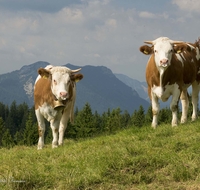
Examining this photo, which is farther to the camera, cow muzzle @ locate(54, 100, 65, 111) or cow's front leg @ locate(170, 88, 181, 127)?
cow's front leg @ locate(170, 88, 181, 127)

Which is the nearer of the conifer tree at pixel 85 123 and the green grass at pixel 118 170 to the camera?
the green grass at pixel 118 170

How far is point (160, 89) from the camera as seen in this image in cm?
1147

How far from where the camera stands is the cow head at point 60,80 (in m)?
10.8

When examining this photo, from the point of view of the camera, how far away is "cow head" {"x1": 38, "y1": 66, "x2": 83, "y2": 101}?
10767mm

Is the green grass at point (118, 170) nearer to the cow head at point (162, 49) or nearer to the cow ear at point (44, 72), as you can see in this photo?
the cow head at point (162, 49)

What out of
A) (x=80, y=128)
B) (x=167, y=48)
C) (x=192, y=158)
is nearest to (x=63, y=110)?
(x=167, y=48)

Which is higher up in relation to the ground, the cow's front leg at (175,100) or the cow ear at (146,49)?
the cow ear at (146,49)

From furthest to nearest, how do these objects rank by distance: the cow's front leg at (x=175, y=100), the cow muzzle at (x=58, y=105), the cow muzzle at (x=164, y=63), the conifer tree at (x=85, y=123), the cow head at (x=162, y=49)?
the conifer tree at (x=85, y=123)
the cow's front leg at (x=175, y=100)
the cow muzzle at (x=58, y=105)
the cow head at (x=162, y=49)
the cow muzzle at (x=164, y=63)

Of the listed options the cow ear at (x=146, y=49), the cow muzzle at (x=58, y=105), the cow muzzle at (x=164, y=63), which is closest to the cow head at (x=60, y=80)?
the cow muzzle at (x=58, y=105)

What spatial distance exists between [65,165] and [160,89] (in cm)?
571

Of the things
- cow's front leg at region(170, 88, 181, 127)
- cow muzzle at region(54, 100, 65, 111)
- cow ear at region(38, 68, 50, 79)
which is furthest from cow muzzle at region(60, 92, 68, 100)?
cow's front leg at region(170, 88, 181, 127)

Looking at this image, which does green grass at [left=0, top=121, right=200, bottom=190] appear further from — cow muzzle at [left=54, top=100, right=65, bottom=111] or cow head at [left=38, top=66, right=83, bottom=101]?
cow muzzle at [left=54, top=100, right=65, bottom=111]

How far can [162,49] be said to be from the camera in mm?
11000

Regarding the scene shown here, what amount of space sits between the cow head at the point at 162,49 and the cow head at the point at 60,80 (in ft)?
9.03
